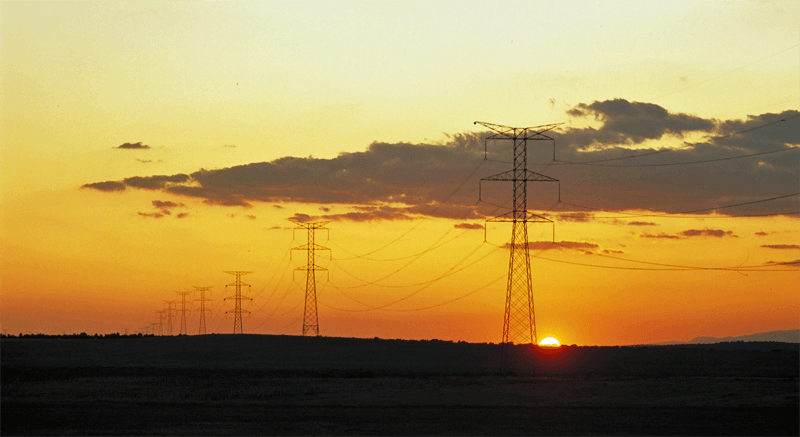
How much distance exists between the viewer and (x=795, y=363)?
112m

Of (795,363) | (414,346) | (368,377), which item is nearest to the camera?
(368,377)

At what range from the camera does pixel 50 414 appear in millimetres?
51844

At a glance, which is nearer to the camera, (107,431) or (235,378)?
(107,431)

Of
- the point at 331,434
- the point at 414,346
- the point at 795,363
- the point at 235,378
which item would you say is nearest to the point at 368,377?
the point at 235,378

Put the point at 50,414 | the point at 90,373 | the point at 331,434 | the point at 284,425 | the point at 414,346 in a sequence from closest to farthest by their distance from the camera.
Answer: the point at 331,434
the point at 284,425
the point at 50,414
the point at 90,373
the point at 414,346

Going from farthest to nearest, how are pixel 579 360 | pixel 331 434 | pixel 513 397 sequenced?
1. pixel 579 360
2. pixel 513 397
3. pixel 331 434

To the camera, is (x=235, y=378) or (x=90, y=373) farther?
(x=90, y=373)

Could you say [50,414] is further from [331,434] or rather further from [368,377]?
[368,377]

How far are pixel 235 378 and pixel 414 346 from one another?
7167 centimetres

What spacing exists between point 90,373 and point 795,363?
85.5 meters

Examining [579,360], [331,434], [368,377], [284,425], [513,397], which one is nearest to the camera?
[331,434]

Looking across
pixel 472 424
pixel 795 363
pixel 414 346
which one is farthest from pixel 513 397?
pixel 414 346

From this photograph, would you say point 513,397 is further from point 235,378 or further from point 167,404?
point 235,378

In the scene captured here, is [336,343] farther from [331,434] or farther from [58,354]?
[331,434]
